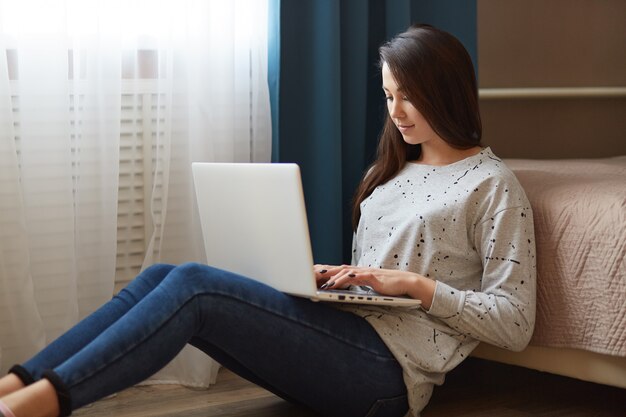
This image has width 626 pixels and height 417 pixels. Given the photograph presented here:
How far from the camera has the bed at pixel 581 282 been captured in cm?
165

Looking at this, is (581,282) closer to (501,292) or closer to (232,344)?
(501,292)

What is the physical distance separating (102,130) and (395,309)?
2.67 ft

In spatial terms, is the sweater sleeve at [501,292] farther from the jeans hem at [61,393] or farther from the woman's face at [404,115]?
the jeans hem at [61,393]

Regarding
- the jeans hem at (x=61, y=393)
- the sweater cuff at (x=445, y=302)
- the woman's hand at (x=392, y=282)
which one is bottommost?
the jeans hem at (x=61, y=393)

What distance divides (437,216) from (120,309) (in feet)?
2.02

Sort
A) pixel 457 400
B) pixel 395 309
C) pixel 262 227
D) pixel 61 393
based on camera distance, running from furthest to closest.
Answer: pixel 457 400
pixel 395 309
pixel 262 227
pixel 61 393

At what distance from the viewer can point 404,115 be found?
1.78 m

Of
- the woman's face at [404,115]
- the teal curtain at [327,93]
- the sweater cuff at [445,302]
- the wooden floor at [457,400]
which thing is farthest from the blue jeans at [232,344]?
the teal curtain at [327,93]

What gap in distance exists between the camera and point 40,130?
1992mm

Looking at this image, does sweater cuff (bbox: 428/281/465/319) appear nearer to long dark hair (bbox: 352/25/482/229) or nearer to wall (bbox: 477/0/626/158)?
long dark hair (bbox: 352/25/482/229)

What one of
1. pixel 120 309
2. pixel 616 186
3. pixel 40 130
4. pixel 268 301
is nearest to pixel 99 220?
pixel 40 130

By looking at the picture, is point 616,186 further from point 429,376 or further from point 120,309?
point 120,309

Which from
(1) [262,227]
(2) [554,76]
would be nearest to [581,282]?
(1) [262,227]

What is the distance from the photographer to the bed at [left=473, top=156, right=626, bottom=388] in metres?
1.65
